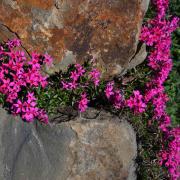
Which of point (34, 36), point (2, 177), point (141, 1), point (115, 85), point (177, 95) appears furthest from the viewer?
point (177, 95)

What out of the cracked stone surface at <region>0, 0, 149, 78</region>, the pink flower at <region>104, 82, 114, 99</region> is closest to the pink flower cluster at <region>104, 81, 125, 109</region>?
the pink flower at <region>104, 82, 114, 99</region>

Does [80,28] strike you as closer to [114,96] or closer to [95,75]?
[95,75]

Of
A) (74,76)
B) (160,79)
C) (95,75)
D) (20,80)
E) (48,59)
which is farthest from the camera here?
(160,79)

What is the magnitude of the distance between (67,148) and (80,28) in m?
1.36

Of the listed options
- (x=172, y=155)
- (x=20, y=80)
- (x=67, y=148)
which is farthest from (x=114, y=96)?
(x=172, y=155)

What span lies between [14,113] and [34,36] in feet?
2.95

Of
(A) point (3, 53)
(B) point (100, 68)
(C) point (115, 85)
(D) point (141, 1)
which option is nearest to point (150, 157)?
(C) point (115, 85)

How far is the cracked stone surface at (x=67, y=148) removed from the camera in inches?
183

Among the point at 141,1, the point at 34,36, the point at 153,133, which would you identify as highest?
the point at 141,1

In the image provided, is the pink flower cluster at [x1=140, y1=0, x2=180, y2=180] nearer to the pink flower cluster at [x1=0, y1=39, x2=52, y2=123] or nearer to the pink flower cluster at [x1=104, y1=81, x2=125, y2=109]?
the pink flower cluster at [x1=104, y1=81, x2=125, y2=109]

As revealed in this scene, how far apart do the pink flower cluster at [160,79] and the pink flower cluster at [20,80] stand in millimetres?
1601

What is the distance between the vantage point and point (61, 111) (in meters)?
5.02

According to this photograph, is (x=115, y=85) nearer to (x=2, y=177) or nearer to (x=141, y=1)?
(x=141, y=1)

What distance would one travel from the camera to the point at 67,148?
479 cm
